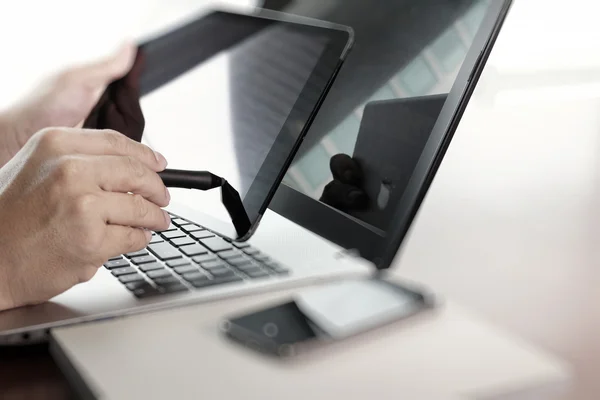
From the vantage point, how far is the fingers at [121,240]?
1.61 feet

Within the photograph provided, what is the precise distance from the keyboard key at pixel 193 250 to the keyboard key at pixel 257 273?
7 centimetres

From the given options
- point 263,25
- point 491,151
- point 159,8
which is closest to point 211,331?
point 263,25

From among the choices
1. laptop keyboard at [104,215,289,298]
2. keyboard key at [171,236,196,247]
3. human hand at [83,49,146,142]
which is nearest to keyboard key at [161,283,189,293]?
laptop keyboard at [104,215,289,298]

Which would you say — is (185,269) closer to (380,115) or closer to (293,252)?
(293,252)

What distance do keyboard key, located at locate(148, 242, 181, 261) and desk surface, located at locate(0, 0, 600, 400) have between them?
0.33 metres

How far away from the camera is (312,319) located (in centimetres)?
46

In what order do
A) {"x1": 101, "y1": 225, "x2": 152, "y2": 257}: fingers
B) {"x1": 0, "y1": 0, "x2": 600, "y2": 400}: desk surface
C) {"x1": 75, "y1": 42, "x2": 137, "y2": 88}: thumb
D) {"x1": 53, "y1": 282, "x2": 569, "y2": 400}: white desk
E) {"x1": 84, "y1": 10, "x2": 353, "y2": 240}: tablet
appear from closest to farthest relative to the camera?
{"x1": 53, "y1": 282, "x2": 569, "y2": 400}: white desk
{"x1": 101, "y1": 225, "x2": 152, "y2": 257}: fingers
{"x1": 84, "y1": 10, "x2": 353, "y2": 240}: tablet
{"x1": 75, "y1": 42, "x2": 137, "y2": 88}: thumb
{"x1": 0, "y1": 0, "x2": 600, "y2": 400}: desk surface

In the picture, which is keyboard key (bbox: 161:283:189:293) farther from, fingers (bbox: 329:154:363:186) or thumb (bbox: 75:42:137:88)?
thumb (bbox: 75:42:137:88)

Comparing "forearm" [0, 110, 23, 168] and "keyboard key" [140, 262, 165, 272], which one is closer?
"keyboard key" [140, 262, 165, 272]

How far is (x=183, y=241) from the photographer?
63cm

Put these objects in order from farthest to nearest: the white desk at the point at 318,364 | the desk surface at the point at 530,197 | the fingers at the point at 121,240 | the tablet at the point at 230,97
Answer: the desk surface at the point at 530,197 → the tablet at the point at 230,97 → the fingers at the point at 121,240 → the white desk at the point at 318,364

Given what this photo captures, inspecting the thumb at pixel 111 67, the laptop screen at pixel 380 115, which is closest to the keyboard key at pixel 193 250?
the laptop screen at pixel 380 115

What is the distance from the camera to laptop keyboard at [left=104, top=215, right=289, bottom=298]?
0.52 m

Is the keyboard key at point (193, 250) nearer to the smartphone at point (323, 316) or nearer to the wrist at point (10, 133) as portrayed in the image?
the smartphone at point (323, 316)
